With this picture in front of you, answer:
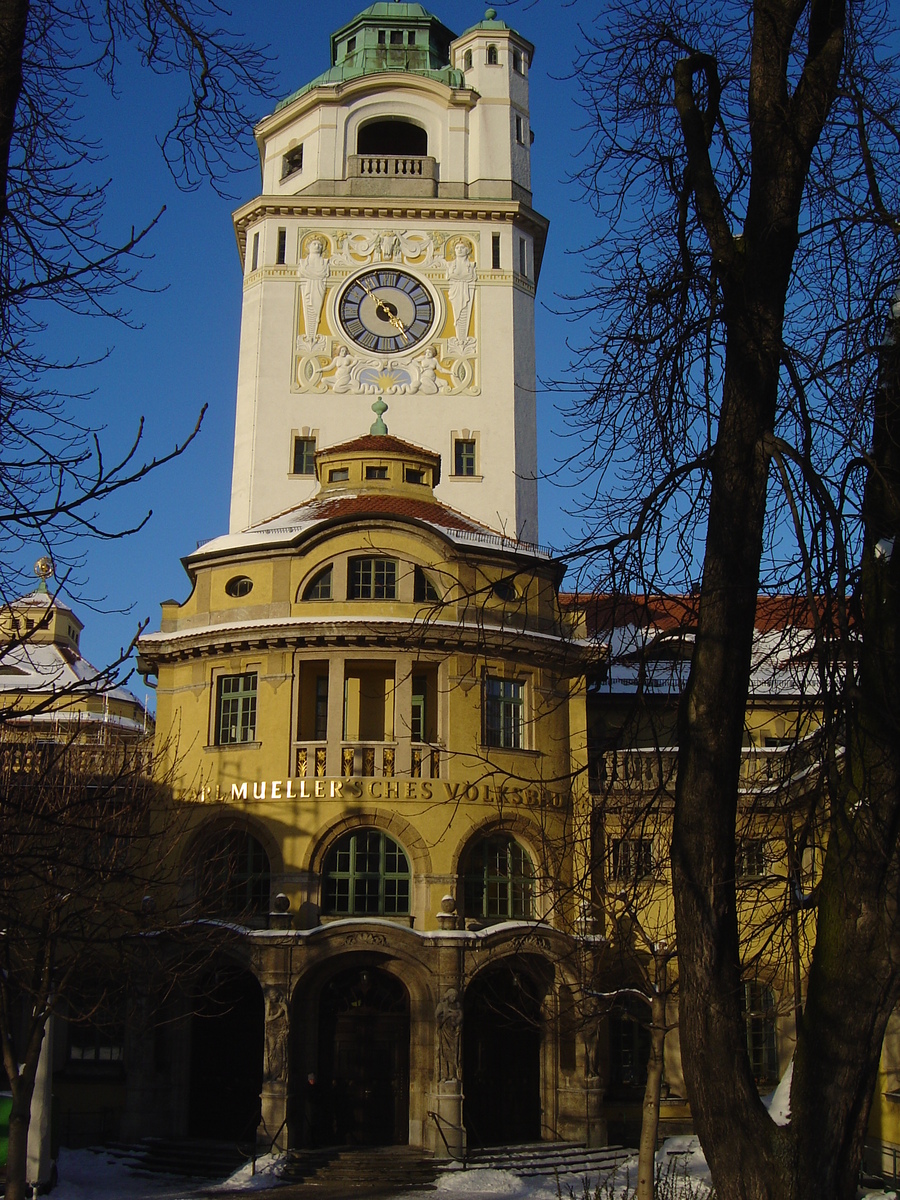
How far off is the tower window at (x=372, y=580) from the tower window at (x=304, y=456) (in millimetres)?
13303

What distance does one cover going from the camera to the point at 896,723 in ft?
24.3

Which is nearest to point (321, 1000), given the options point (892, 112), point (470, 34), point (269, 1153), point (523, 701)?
point (269, 1153)

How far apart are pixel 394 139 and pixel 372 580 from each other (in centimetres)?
2656

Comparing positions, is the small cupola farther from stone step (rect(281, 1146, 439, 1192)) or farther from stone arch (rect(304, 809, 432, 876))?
stone step (rect(281, 1146, 439, 1192))

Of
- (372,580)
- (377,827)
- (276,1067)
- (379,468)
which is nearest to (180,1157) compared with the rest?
(276,1067)

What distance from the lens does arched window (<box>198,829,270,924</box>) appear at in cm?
3161

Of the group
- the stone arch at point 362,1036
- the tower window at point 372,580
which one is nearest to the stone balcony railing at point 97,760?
the stone arch at point 362,1036

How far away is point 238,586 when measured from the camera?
34.5 m

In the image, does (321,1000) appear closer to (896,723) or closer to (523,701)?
(523,701)

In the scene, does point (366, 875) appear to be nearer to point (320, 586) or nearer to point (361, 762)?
point (361, 762)

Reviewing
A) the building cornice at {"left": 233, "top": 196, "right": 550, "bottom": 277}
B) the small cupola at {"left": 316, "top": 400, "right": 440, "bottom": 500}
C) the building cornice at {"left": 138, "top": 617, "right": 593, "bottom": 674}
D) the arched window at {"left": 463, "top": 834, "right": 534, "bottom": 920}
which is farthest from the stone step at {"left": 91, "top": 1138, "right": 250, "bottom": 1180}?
the building cornice at {"left": 233, "top": 196, "right": 550, "bottom": 277}

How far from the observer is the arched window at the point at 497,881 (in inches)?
1273

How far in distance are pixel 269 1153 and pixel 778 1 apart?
2575 centimetres

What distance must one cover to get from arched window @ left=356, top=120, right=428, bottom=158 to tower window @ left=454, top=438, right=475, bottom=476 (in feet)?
43.0
